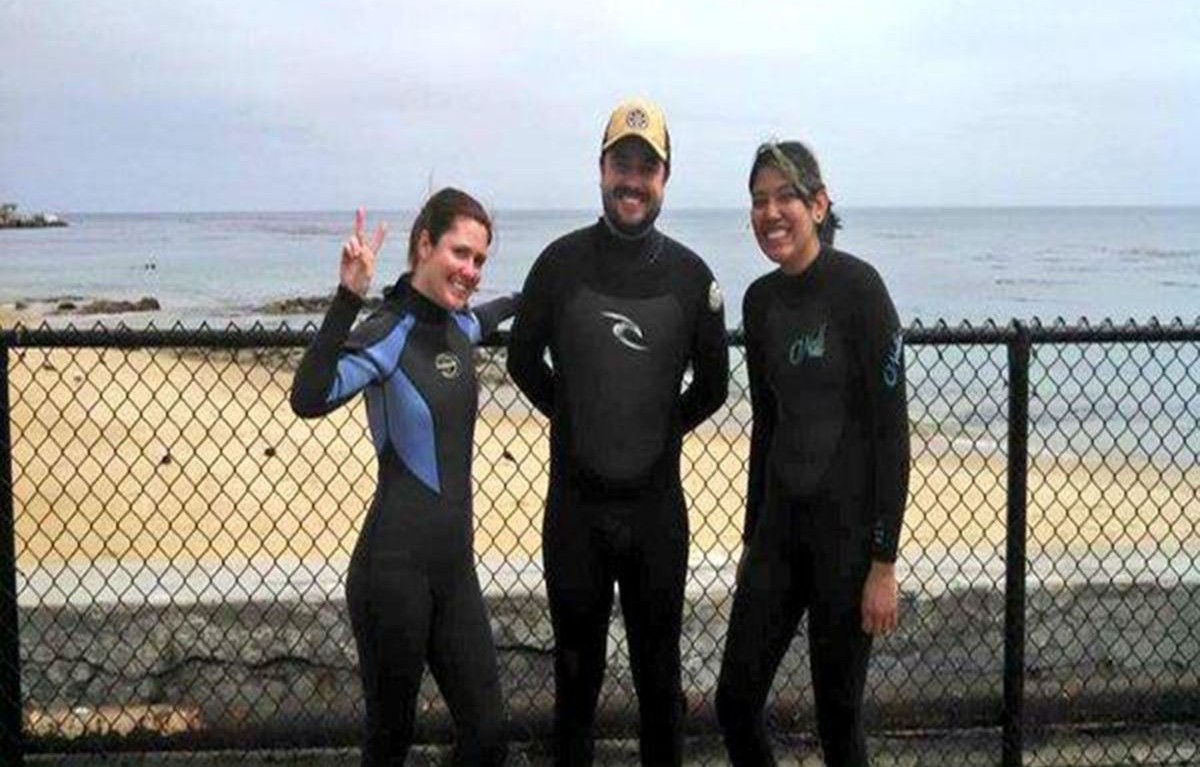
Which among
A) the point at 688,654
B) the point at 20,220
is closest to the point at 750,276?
the point at 688,654

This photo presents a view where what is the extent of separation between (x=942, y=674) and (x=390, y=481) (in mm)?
2058

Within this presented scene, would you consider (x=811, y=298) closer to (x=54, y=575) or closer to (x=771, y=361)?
(x=771, y=361)

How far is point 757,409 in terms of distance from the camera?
3.53 meters

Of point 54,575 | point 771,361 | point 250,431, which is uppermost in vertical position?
point 771,361

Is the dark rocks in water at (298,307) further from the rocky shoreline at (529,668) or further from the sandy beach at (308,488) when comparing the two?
the rocky shoreline at (529,668)

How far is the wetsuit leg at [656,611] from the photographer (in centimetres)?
353

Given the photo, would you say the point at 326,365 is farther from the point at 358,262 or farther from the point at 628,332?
the point at 628,332

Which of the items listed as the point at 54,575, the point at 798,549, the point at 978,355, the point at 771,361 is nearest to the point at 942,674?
the point at 798,549

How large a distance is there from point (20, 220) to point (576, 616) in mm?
186511

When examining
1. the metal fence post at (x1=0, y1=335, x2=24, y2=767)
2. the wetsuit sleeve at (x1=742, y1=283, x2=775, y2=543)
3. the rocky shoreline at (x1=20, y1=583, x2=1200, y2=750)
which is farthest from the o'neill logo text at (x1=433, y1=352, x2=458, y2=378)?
the metal fence post at (x1=0, y1=335, x2=24, y2=767)

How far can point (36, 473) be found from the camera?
1074 cm

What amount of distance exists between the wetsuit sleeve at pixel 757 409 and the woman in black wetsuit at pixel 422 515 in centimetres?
73

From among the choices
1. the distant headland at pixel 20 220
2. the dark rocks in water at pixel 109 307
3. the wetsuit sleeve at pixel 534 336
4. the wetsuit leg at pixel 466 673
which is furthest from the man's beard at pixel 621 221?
the distant headland at pixel 20 220

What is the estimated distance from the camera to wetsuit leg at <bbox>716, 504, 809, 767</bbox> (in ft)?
11.2
